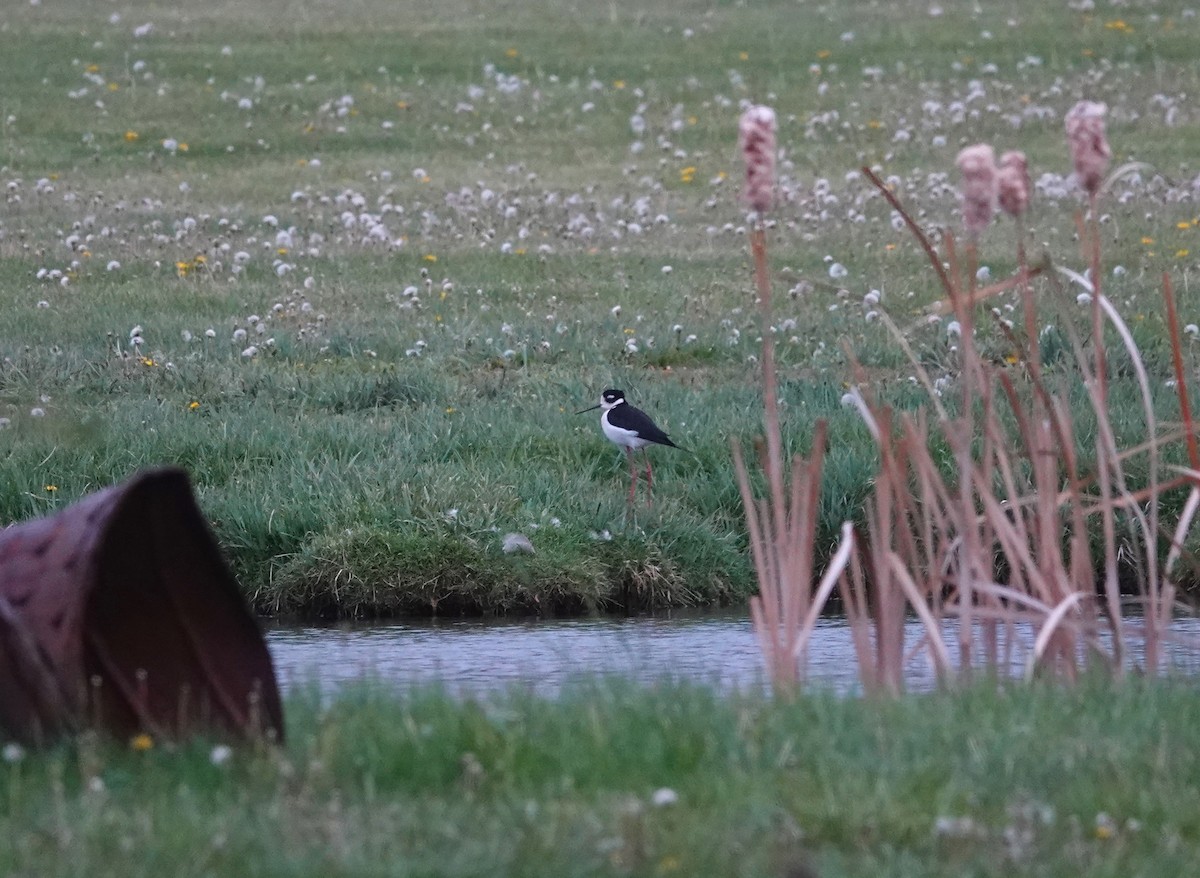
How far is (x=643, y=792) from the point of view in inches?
142

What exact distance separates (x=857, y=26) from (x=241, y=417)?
17498 mm

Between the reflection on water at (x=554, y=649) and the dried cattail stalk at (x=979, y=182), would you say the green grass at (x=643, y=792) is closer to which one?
the dried cattail stalk at (x=979, y=182)

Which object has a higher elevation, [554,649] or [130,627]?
[130,627]

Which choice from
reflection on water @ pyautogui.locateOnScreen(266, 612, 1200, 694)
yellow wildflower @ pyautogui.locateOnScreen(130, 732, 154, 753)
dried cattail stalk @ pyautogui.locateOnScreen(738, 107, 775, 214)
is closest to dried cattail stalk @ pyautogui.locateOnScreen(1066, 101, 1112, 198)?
dried cattail stalk @ pyautogui.locateOnScreen(738, 107, 775, 214)

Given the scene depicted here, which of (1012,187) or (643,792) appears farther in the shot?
(1012,187)

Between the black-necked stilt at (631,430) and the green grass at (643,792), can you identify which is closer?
the green grass at (643,792)

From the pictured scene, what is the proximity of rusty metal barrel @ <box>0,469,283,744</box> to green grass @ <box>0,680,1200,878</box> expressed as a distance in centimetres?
10

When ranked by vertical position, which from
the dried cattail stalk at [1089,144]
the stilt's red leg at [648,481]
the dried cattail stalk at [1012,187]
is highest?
the dried cattail stalk at [1089,144]

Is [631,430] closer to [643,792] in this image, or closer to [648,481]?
[648,481]

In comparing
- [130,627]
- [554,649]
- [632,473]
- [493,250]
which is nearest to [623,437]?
[632,473]

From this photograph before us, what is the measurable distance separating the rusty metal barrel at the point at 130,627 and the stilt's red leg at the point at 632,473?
167 inches

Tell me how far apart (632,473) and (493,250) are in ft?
19.2

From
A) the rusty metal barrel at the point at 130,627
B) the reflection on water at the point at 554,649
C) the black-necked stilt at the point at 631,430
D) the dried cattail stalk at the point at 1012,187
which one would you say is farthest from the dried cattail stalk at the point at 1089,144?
the black-necked stilt at the point at 631,430

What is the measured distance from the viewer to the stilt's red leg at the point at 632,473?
8188 millimetres
